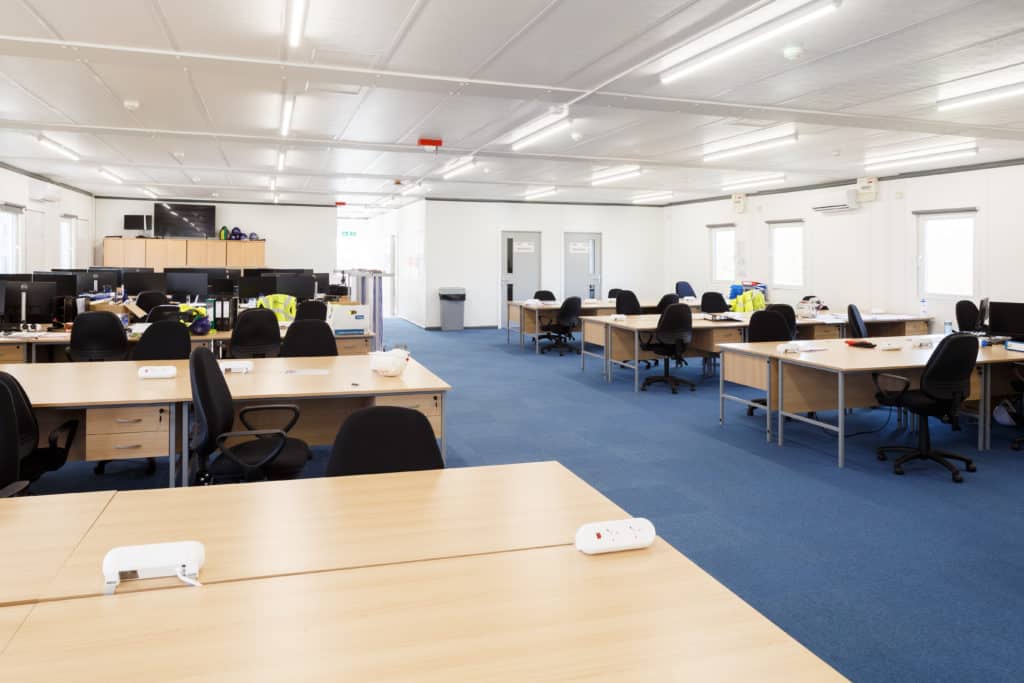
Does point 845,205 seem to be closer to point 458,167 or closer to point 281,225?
point 458,167

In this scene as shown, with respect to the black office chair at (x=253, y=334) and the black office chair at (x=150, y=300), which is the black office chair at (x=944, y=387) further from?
the black office chair at (x=150, y=300)

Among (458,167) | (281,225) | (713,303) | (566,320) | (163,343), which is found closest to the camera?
(163,343)

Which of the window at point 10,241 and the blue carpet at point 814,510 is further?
the window at point 10,241

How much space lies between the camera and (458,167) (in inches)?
443

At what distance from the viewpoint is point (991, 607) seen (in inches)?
122

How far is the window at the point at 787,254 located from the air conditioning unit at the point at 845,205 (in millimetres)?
739

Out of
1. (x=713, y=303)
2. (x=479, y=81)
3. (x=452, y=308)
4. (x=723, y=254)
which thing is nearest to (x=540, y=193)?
(x=452, y=308)

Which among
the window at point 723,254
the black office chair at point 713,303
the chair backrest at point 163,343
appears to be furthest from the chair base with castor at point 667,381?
the window at point 723,254

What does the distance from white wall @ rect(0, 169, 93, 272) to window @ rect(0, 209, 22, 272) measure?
0.16 meters

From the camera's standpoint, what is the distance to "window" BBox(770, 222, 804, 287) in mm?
13227

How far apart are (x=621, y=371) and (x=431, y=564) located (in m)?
8.44

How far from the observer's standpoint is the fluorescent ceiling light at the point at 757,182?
1188 centimetres

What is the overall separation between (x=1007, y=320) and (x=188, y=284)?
9865mm

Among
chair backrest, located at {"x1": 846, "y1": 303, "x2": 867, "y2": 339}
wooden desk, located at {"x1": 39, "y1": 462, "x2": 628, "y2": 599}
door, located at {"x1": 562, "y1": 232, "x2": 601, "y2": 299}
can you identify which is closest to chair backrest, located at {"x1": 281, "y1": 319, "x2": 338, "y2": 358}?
wooden desk, located at {"x1": 39, "y1": 462, "x2": 628, "y2": 599}
